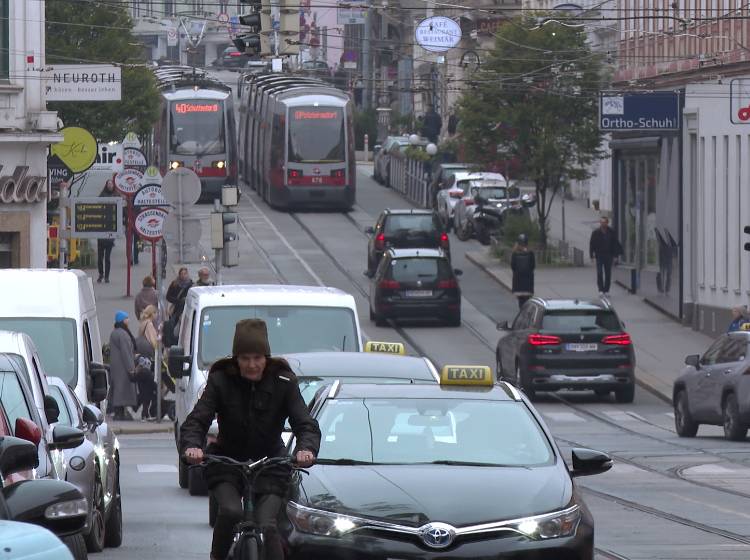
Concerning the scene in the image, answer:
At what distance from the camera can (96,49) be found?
51531mm

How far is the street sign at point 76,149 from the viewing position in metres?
37.6

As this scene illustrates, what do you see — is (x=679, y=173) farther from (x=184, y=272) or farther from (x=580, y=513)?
(x=580, y=513)

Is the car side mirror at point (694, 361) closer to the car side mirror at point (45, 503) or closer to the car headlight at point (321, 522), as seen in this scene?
the car headlight at point (321, 522)

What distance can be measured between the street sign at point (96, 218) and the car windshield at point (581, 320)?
8341 mm

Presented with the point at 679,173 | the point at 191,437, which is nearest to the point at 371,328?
the point at 679,173

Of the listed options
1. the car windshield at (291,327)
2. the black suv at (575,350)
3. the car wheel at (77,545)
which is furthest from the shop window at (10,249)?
the car wheel at (77,545)

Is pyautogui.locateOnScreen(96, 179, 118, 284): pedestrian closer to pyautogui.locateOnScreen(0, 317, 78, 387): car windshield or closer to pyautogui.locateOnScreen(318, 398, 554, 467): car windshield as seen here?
pyautogui.locateOnScreen(0, 317, 78, 387): car windshield

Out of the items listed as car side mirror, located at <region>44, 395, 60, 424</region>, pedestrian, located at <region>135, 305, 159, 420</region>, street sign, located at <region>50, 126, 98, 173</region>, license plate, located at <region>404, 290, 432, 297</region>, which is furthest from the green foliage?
car side mirror, located at <region>44, 395, 60, 424</region>

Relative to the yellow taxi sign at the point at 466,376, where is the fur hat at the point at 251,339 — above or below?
above

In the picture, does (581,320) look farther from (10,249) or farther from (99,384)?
(99,384)

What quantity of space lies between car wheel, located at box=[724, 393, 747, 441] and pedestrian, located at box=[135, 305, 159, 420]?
8.00 m

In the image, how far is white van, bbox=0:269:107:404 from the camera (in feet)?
59.7

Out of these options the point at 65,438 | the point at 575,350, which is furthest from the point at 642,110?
the point at 65,438

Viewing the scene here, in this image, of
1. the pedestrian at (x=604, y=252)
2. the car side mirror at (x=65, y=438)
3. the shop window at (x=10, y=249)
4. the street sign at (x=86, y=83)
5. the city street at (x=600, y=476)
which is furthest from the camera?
the pedestrian at (x=604, y=252)
